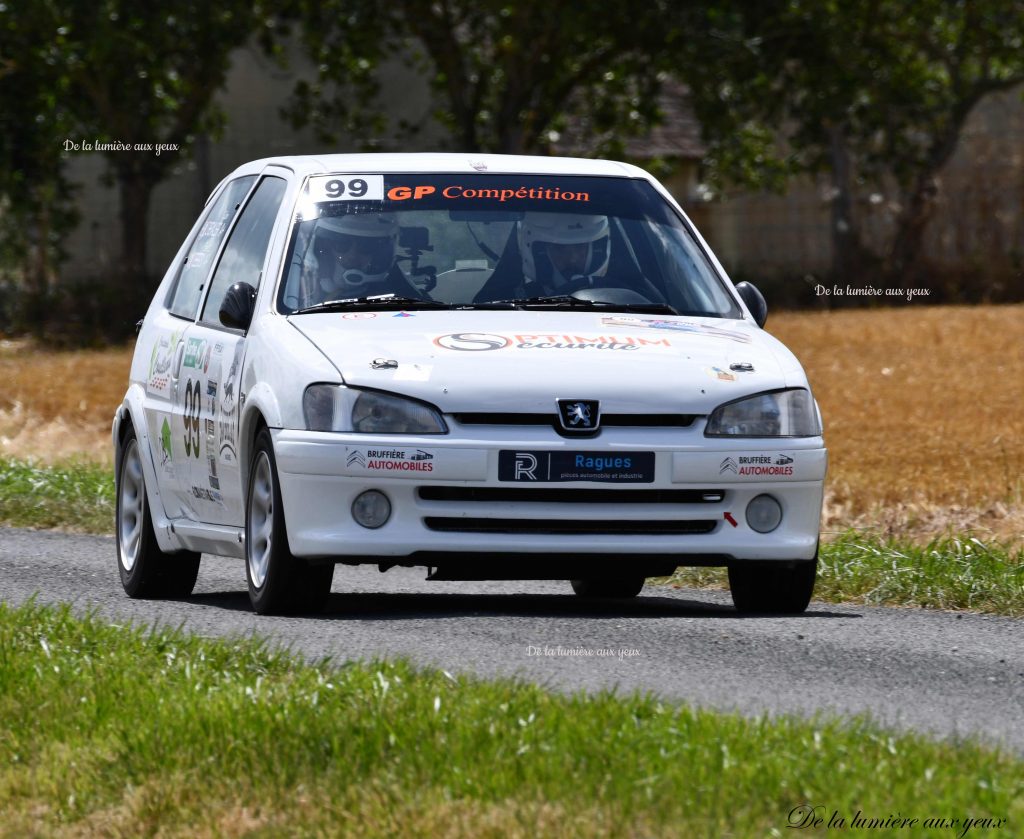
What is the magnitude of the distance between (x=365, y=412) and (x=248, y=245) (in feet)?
5.71

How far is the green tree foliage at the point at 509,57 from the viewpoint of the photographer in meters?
31.0

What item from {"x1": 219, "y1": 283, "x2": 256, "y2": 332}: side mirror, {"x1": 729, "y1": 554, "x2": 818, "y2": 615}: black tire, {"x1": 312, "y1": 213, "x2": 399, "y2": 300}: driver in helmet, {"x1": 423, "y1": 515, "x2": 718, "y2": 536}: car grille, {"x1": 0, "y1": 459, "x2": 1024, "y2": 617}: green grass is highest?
{"x1": 312, "y1": 213, "x2": 399, "y2": 300}: driver in helmet

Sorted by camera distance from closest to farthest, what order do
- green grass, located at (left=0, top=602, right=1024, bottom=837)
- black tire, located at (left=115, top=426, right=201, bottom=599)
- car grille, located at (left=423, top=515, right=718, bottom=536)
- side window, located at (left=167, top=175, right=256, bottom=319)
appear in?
green grass, located at (left=0, top=602, right=1024, bottom=837) < car grille, located at (left=423, top=515, right=718, bottom=536) < black tire, located at (left=115, top=426, right=201, bottom=599) < side window, located at (left=167, top=175, right=256, bottom=319)

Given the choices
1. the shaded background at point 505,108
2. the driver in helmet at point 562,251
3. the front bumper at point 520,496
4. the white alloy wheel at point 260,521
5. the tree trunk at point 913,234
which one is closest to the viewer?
the front bumper at point 520,496

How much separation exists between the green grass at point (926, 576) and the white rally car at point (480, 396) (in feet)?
3.23

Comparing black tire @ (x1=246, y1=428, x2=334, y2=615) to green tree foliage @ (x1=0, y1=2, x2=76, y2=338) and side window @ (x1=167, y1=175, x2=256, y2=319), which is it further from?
green tree foliage @ (x1=0, y1=2, x2=76, y2=338)

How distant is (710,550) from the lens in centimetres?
801

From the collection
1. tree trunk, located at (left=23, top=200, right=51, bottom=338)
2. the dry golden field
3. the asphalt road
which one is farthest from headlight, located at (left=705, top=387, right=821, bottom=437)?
tree trunk, located at (left=23, top=200, right=51, bottom=338)

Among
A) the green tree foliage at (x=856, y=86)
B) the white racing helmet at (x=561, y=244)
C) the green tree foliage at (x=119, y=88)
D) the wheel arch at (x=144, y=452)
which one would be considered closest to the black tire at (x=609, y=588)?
the white racing helmet at (x=561, y=244)

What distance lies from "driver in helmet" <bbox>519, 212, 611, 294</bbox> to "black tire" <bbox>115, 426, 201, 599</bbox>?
1.95 metres

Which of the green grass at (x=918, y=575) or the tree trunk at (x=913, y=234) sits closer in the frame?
the green grass at (x=918, y=575)

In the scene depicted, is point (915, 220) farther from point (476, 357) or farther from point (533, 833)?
point (533, 833)

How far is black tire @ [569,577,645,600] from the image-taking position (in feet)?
32.8

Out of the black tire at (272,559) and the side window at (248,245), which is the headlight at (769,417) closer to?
the black tire at (272,559)
